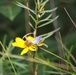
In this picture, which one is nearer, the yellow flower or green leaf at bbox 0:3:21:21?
the yellow flower

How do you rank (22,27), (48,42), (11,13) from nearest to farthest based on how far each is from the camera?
1. (11,13)
2. (48,42)
3. (22,27)

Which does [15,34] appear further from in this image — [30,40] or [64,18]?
[30,40]

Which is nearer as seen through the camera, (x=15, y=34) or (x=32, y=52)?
(x=32, y=52)

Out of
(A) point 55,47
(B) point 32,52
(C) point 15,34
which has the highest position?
(C) point 15,34

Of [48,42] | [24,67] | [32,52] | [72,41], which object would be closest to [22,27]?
[48,42]

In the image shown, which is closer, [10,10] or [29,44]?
[29,44]

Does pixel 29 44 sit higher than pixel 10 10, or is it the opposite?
pixel 10 10

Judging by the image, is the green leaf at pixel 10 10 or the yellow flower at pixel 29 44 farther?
the green leaf at pixel 10 10

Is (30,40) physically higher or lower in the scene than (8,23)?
lower

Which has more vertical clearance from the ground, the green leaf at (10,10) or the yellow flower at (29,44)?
the green leaf at (10,10)

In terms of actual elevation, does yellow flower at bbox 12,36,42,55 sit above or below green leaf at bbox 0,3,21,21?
below

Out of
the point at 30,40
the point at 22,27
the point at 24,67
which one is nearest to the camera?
the point at 30,40
